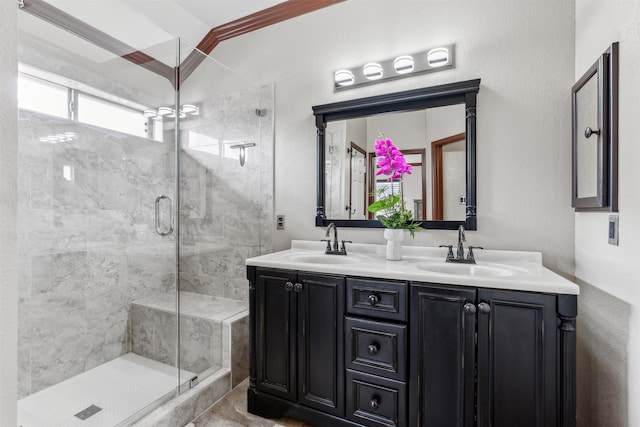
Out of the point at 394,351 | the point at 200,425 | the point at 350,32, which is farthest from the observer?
the point at 350,32

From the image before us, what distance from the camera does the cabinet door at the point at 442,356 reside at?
1.27m

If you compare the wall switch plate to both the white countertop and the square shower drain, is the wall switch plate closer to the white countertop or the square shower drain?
the white countertop

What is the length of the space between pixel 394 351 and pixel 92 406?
67.5 inches

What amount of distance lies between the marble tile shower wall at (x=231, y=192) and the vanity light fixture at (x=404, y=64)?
3.24ft

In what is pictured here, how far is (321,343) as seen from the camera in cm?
156

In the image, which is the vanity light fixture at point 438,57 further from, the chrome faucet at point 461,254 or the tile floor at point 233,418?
the tile floor at point 233,418

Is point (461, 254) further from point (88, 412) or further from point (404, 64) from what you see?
point (88, 412)

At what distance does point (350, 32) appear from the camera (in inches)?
83.7

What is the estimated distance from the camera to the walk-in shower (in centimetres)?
186

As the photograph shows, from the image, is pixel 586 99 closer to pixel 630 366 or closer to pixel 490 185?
pixel 490 185

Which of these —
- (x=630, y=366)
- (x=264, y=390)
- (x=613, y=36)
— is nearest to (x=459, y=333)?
(x=630, y=366)

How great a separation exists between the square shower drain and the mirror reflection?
1.76 metres

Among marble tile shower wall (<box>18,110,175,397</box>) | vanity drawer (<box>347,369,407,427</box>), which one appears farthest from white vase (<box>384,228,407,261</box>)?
marble tile shower wall (<box>18,110,175,397</box>)

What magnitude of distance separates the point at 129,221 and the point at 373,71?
6.81 ft
